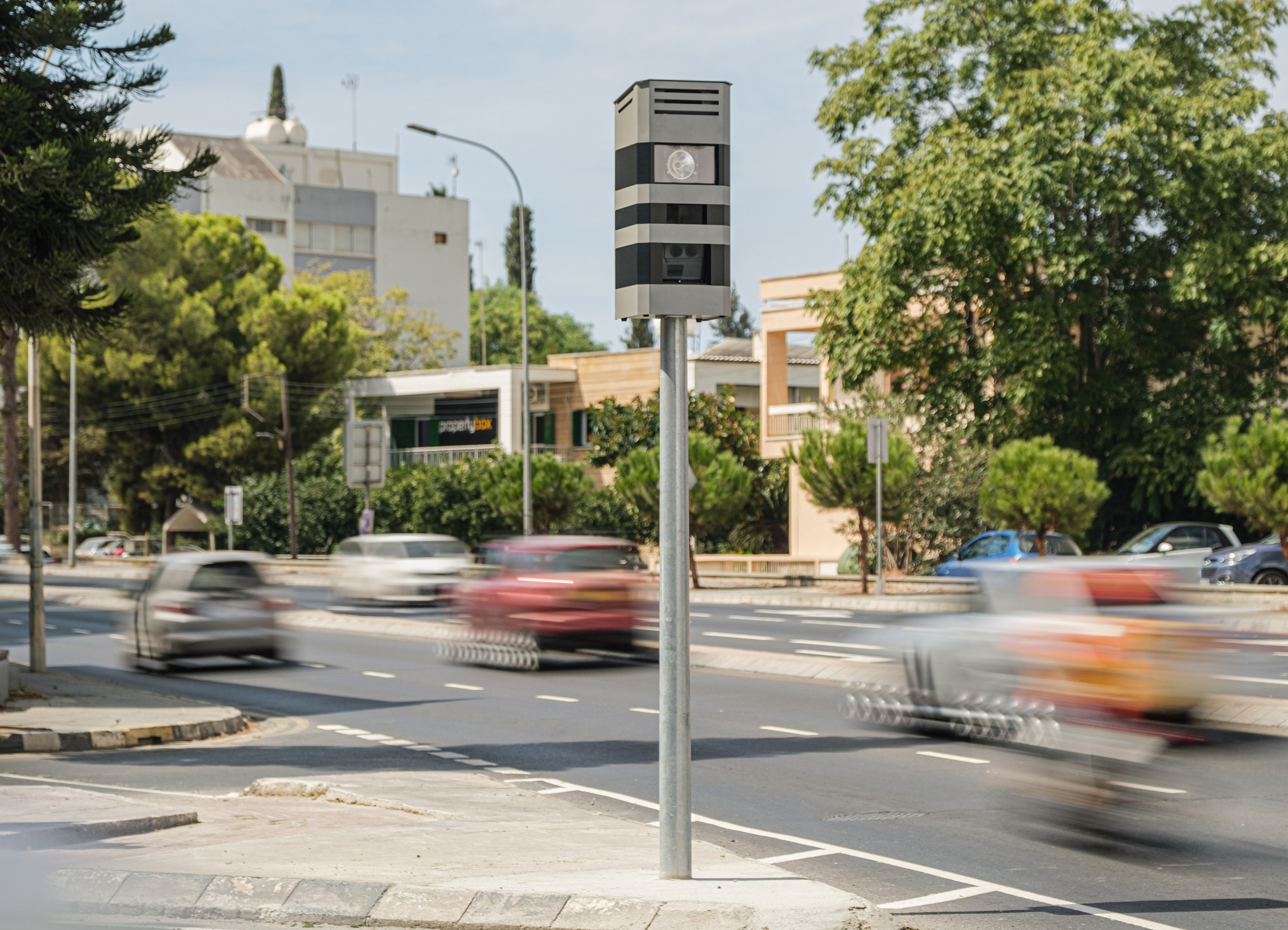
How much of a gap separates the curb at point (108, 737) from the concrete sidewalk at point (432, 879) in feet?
14.4

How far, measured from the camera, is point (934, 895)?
23.8ft

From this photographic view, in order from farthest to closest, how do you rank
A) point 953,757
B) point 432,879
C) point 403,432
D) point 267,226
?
point 267,226
point 403,432
point 953,757
point 432,879

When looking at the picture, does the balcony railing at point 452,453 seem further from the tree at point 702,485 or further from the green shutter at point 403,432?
the tree at point 702,485

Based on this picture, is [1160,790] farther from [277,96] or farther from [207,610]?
[277,96]

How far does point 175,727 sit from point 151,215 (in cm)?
539

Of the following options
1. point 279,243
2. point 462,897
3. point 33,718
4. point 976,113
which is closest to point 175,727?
point 33,718

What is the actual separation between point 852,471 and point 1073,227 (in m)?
8.46

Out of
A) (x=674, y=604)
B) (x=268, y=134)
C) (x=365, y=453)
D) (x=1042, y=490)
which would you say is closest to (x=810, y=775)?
(x=674, y=604)

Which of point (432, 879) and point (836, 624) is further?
point (836, 624)

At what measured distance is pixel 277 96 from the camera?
393 ft

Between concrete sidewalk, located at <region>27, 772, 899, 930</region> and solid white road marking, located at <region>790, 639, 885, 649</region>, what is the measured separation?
472 inches

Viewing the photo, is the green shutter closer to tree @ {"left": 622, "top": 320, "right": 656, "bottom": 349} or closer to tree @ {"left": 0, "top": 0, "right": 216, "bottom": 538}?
tree @ {"left": 622, "top": 320, "right": 656, "bottom": 349}

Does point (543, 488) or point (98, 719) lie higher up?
point (543, 488)

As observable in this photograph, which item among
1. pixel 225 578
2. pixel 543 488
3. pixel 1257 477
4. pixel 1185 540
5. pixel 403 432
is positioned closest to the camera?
pixel 225 578
